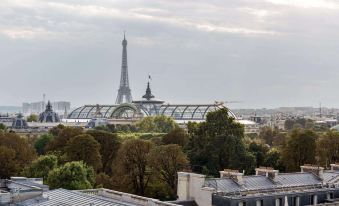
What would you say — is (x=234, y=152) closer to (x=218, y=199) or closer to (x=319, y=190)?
(x=319, y=190)

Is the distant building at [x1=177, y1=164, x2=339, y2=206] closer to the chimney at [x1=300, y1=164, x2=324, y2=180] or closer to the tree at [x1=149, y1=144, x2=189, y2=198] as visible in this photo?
the chimney at [x1=300, y1=164, x2=324, y2=180]

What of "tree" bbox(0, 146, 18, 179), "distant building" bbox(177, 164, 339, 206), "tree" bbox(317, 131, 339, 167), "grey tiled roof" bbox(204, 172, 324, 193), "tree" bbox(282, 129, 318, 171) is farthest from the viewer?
"tree" bbox(317, 131, 339, 167)

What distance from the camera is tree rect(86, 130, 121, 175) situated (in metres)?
92.0

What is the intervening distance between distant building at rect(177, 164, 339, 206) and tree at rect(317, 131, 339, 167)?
3218 cm

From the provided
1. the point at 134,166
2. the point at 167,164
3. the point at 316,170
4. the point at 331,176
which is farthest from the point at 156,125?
the point at 331,176

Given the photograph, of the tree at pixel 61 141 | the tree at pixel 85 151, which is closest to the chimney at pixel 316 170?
the tree at pixel 85 151

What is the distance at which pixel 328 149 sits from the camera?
86.6 m

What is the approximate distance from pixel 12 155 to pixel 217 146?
23861 millimetres

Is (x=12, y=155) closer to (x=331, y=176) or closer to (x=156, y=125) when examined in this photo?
(x=331, y=176)

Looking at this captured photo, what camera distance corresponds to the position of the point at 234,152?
80188mm

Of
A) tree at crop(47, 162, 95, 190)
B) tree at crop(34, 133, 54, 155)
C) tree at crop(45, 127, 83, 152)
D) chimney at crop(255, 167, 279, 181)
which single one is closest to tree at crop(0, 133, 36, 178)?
tree at crop(45, 127, 83, 152)

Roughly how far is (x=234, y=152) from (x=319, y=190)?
31.4 m

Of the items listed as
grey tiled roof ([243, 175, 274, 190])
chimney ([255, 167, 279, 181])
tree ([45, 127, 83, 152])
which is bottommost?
grey tiled roof ([243, 175, 274, 190])

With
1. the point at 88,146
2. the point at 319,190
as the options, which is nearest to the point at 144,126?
the point at 88,146
